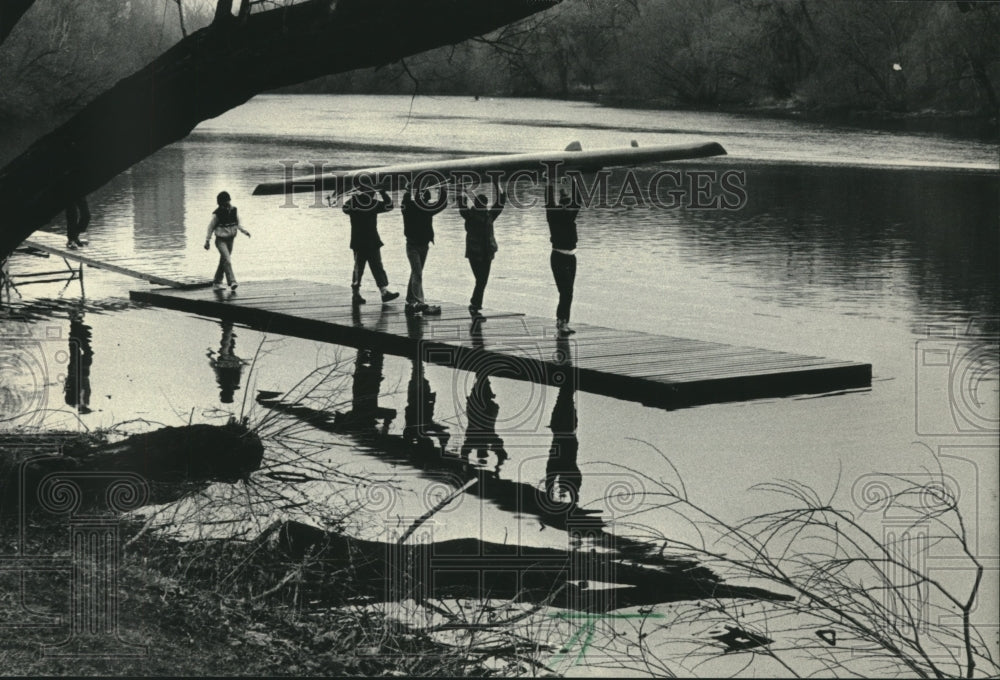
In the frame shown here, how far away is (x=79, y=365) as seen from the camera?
58.5 feet

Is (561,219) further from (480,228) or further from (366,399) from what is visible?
(366,399)

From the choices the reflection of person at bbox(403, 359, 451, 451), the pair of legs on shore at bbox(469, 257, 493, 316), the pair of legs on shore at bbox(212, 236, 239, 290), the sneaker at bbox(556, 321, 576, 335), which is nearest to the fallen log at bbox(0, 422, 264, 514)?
the reflection of person at bbox(403, 359, 451, 451)

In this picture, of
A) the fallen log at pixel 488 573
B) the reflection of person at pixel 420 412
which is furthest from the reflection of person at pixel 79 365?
the fallen log at pixel 488 573

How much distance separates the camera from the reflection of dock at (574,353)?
15.4 m

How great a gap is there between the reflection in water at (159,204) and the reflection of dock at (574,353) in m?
13.1

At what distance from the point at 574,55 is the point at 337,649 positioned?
94.9 m

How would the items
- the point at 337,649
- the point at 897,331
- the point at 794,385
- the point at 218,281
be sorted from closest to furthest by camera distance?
the point at 337,649, the point at 794,385, the point at 897,331, the point at 218,281

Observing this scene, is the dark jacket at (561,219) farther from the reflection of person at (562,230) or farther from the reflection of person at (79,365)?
the reflection of person at (79,365)

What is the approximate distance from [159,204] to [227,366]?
2711 cm

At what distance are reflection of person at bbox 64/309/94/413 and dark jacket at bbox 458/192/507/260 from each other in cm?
490

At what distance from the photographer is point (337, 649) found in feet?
24.9

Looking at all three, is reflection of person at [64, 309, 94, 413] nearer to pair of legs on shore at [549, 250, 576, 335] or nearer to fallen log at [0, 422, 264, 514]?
fallen log at [0, 422, 264, 514]

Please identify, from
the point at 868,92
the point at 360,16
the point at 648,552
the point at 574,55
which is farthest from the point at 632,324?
the point at 574,55

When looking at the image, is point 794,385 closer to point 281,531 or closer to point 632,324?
point 632,324
